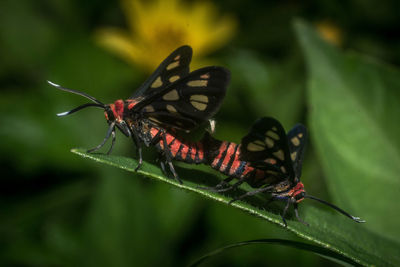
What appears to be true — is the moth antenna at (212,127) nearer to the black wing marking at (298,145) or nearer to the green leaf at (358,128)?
the black wing marking at (298,145)

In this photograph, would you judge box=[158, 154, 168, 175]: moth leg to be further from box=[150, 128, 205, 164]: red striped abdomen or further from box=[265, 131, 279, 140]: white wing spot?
box=[265, 131, 279, 140]: white wing spot

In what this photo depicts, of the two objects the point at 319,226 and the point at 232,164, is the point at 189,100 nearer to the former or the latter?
the point at 232,164

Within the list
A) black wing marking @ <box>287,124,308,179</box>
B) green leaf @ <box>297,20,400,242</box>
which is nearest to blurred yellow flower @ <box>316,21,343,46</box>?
green leaf @ <box>297,20,400,242</box>

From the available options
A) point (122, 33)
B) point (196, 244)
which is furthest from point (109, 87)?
point (196, 244)

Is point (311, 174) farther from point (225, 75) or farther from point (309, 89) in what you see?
point (225, 75)

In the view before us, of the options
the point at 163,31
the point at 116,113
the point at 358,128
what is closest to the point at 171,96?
the point at 116,113

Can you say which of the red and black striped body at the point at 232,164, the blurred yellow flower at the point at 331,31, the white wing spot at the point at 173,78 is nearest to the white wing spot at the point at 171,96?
the white wing spot at the point at 173,78
